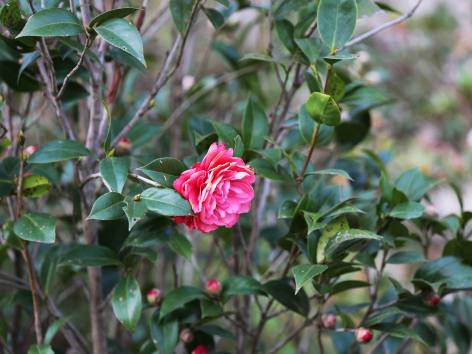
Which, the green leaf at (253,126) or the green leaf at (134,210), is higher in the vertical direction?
the green leaf at (134,210)

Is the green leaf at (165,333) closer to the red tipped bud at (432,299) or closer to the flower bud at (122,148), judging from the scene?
the flower bud at (122,148)

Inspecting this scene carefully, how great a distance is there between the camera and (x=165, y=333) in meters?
0.77

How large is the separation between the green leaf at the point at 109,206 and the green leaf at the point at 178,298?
0.68 feet

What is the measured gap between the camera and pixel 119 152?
85 cm

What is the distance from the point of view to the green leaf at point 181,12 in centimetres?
75

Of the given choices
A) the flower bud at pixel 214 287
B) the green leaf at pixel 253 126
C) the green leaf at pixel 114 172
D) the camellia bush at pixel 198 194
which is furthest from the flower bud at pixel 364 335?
the green leaf at pixel 114 172

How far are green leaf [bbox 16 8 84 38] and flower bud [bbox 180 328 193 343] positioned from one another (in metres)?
0.50

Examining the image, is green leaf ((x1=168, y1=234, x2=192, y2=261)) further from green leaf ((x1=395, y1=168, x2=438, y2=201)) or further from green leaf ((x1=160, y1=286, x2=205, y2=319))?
green leaf ((x1=395, y1=168, x2=438, y2=201))

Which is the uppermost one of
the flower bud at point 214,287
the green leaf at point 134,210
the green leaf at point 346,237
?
the green leaf at point 134,210

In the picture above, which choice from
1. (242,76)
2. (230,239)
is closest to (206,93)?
(242,76)

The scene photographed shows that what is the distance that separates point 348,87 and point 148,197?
0.42m

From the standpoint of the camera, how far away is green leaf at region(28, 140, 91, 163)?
69 centimetres

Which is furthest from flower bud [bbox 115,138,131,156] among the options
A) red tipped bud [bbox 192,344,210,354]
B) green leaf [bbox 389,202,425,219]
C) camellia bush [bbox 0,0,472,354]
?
green leaf [bbox 389,202,425,219]

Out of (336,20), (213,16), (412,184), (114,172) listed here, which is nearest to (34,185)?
(114,172)
